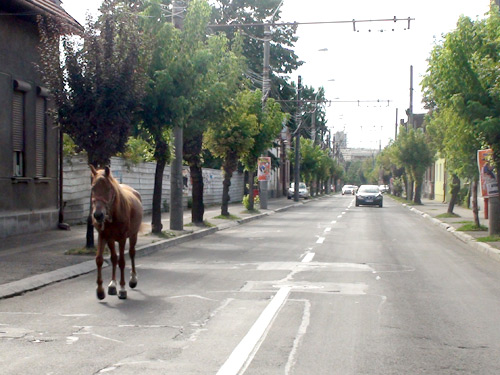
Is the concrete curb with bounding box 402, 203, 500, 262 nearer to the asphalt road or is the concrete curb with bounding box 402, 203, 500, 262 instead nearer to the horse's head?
the asphalt road

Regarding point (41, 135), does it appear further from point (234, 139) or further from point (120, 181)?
point (234, 139)

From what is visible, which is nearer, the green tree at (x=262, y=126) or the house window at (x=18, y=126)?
the house window at (x=18, y=126)

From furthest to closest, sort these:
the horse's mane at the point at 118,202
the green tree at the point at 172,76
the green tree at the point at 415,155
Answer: the green tree at the point at 415,155, the green tree at the point at 172,76, the horse's mane at the point at 118,202

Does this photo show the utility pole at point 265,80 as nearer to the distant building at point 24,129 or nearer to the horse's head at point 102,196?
the distant building at point 24,129

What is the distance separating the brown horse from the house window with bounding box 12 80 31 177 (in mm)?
8719

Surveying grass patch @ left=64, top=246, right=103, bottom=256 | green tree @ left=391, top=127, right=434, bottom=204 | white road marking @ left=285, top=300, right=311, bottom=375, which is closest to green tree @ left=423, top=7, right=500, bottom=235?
grass patch @ left=64, top=246, right=103, bottom=256

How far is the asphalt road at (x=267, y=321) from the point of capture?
6.31 metres

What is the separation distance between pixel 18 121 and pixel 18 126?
131mm

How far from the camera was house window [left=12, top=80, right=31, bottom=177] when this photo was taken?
18.2m

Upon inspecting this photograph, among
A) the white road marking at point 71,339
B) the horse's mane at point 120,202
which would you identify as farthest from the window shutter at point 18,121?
the white road marking at point 71,339

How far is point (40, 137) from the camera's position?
19.8 m

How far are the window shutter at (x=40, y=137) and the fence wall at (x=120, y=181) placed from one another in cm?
77

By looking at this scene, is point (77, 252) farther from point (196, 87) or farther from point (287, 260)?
point (196, 87)

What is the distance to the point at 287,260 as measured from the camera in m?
14.8
